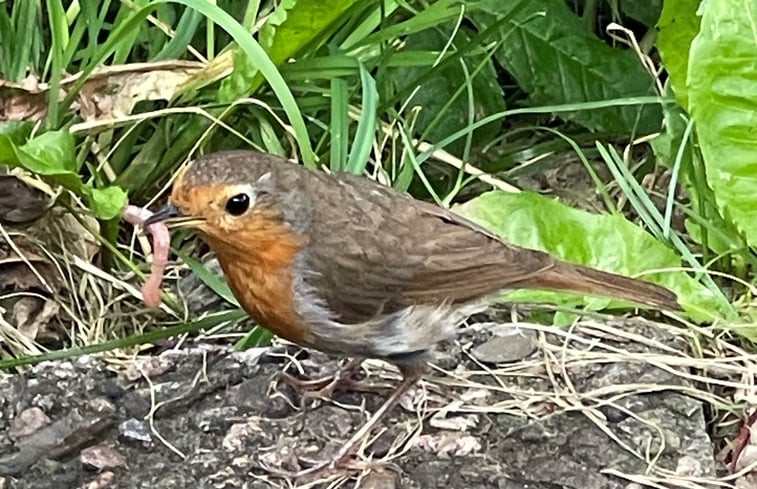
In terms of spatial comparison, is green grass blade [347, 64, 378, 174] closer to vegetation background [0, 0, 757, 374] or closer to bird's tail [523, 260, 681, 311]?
vegetation background [0, 0, 757, 374]

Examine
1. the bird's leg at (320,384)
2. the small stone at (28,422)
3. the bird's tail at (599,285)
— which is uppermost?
the bird's tail at (599,285)

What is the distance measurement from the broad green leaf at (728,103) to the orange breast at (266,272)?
1.03 meters

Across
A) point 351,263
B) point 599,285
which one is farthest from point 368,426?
point 599,285

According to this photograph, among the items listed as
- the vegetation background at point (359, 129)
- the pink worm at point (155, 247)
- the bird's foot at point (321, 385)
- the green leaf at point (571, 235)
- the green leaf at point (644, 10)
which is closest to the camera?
the pink worm at point (155, 247)

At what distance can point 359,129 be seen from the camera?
335 cm

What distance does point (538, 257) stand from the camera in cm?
291

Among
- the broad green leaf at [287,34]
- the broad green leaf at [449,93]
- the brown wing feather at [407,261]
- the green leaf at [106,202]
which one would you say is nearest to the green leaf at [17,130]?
the green leaf at [106,202]

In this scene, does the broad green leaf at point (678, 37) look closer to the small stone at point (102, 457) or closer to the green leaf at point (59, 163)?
the green leaf at point (59, 163)

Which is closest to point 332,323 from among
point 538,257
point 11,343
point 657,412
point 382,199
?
point 382,199

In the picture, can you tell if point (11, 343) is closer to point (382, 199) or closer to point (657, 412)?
point (382, 199)

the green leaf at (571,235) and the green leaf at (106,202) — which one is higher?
the green leaf at (106,202)

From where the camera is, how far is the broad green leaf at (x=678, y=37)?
3.48 metres

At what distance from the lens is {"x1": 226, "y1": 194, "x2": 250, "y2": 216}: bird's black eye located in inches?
101

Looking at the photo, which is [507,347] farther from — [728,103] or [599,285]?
[728,103]
